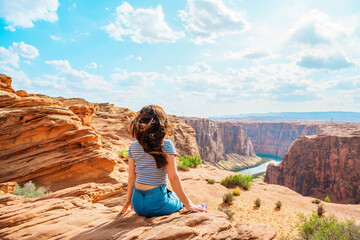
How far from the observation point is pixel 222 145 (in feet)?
432

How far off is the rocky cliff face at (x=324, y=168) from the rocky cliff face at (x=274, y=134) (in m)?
96.1

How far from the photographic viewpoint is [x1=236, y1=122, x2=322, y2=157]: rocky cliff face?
155 m

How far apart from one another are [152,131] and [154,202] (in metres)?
1.18

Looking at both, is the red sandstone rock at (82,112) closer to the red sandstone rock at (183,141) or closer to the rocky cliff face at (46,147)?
the rocky cliff face at (46,147)

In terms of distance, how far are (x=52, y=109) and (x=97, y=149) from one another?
126 inches

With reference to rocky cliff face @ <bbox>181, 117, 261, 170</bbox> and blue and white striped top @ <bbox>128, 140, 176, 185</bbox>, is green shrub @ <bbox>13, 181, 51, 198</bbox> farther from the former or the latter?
rocky cliff face @ <bbox>181, 117, 261, 170</bbox>

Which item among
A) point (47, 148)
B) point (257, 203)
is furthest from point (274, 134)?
point (47, 148)

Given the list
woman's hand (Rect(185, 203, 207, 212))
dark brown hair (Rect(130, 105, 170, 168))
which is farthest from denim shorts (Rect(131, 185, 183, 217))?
dark brown hair (Rect(130, 105, 170, 168))

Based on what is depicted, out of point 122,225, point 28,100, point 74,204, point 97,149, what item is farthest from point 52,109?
point 122,225

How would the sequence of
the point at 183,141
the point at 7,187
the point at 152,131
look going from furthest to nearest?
the point at 183,141 → the point at 7,187 → the point at 152,131

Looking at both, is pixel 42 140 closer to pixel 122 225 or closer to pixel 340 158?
pixel 122 225

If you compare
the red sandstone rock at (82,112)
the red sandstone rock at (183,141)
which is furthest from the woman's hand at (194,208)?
the red sandstone rock at (183,141)

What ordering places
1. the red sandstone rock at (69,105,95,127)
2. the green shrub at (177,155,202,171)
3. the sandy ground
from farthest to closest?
1. the green shrub at (177,155,202,171)
2. the red sandstone rock at (69,105,95,127)
3. the sandy ground

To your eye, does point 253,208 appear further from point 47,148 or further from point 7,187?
point 7,187
